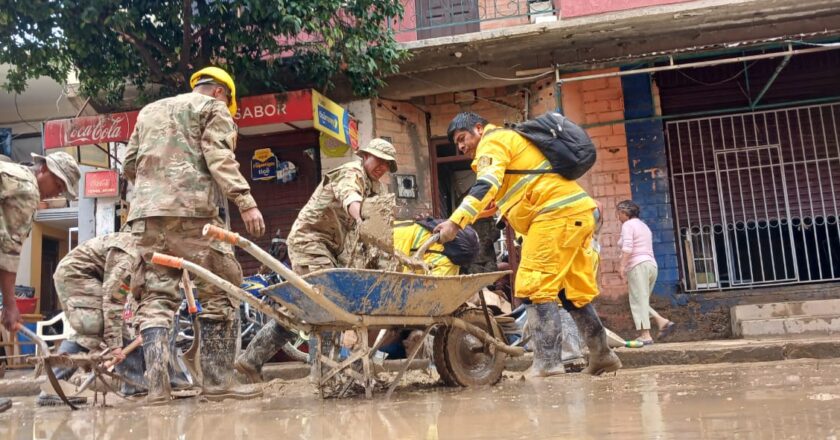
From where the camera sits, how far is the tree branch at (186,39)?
7.84 metres

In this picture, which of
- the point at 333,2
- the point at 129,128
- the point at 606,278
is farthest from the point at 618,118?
the point at 129,128

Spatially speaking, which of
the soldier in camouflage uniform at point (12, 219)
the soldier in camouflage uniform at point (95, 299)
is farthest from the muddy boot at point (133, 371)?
the soldier in camouflage uniform at point (12, 219)

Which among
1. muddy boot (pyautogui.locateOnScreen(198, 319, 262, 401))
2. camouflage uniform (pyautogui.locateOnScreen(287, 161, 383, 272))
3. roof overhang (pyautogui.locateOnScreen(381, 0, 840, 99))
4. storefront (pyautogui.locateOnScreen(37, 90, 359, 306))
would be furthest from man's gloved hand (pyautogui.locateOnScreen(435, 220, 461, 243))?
storefront (pyautogui.locateOnScreen(37, 90, 359, 306))

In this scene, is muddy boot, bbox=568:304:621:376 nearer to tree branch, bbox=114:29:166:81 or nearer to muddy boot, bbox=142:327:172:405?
muddy boot, bbox=142:327:172:405

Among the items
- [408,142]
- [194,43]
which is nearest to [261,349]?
[194,43]

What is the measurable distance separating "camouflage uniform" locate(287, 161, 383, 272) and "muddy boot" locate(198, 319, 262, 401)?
749mm

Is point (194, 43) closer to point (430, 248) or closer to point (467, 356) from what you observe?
point (430, 248)

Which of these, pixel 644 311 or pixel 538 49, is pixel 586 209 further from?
pixel 538 49

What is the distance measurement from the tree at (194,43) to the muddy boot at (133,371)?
3.76 metres

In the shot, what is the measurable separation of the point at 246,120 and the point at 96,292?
3.77 meters

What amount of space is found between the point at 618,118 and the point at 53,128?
6790 millimetres

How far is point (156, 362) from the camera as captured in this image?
414 centimetres

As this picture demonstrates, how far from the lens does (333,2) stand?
26.7ft

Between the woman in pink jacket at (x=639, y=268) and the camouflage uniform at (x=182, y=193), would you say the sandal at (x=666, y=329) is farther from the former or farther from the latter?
the camouflage uniform at (x=182, y=193)
